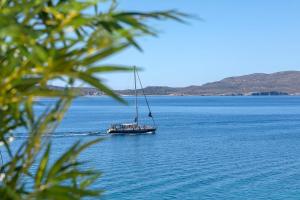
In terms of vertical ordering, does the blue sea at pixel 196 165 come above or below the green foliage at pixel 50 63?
below

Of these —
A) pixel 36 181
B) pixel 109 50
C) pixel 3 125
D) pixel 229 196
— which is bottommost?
pixel 229 196

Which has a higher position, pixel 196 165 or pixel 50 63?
pixel 50 63

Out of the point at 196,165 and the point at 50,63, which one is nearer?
the point at 50,63

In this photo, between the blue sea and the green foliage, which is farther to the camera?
the blue sea

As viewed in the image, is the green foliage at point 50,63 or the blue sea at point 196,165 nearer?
the green foliage at point 50,63

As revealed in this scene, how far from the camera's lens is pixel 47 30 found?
5.16ft

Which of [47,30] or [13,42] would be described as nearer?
[13,42]

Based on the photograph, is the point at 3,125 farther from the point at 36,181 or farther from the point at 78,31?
the point at 78,31

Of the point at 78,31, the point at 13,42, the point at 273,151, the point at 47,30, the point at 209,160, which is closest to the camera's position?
the point at 13,42

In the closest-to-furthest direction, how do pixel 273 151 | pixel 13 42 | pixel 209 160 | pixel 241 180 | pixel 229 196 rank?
pixel 13 42, pixel 229 196, pixel 241 180, pixel 209 160, pixel 273 151

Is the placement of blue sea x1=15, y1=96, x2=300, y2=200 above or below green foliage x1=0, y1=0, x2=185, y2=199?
below

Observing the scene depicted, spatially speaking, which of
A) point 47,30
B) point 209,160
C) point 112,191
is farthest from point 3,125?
point 209,160

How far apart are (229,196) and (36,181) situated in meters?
26.4

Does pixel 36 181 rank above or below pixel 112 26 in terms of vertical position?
below
